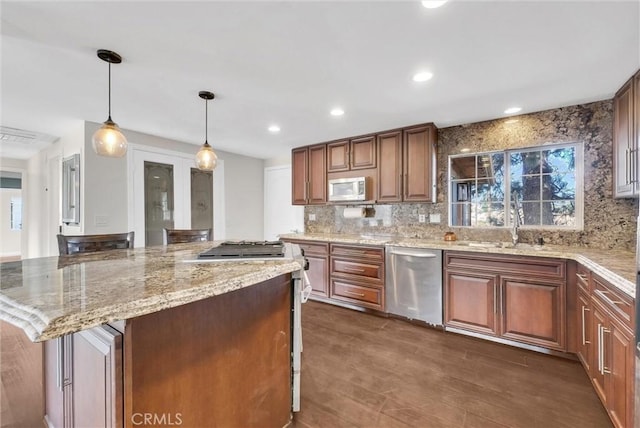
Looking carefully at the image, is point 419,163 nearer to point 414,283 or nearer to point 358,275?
point 414,283

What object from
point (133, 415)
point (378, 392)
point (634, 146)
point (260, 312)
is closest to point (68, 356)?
point (133, 415)

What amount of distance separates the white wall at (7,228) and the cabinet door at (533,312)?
11285 millimetres

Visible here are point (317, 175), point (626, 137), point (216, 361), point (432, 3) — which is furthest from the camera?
point (317, 175)

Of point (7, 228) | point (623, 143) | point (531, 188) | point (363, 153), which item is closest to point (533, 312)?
point (531, 188)

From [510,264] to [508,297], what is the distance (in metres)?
0.31

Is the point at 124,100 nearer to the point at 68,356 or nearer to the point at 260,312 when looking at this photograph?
the point at 68,356

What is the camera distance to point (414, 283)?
2984mm

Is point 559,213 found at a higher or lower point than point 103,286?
higher

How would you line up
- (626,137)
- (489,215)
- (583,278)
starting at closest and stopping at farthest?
(583,278), (626,137), (489,215)

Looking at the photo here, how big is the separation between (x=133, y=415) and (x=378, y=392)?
153cm

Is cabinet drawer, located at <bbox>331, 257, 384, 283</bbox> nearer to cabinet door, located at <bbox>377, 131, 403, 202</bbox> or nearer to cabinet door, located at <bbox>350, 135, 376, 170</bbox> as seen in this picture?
cabinet door, located at <bbox>377, 131, 403, 202</bbox>

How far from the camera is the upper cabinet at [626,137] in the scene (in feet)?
6.60

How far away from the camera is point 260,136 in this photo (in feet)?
12.7

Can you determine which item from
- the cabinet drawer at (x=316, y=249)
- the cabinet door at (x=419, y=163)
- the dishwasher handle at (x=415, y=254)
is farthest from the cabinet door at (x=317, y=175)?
the dishwasher handle at (x=415, y=254)
